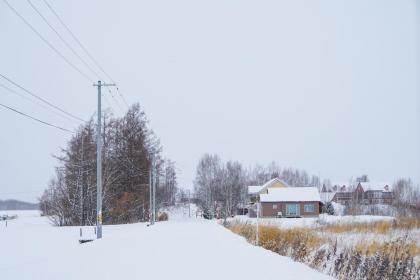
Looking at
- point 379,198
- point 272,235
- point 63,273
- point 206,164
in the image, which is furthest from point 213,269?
point 379,198

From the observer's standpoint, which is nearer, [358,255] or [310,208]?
[358,255]

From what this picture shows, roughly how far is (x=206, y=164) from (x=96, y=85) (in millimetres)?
79946

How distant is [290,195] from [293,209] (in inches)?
90.2

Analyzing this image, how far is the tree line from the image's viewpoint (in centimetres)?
4181

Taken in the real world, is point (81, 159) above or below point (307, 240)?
above

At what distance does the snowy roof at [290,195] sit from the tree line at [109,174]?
19524 millimetres

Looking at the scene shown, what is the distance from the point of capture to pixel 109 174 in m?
44.4

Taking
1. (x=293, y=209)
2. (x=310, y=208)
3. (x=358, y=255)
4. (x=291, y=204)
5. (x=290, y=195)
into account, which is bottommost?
(x=293, y=209)

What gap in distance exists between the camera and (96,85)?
2262 centimetres

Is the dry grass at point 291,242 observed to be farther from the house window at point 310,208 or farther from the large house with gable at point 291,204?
the house window at point 310,208

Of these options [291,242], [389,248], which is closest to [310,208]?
[291,242]

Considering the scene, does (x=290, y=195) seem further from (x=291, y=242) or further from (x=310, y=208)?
(x=291, y=242)

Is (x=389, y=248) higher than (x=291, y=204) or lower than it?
higher

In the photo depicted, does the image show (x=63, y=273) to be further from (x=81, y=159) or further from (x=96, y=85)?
(x=81, y=159)
